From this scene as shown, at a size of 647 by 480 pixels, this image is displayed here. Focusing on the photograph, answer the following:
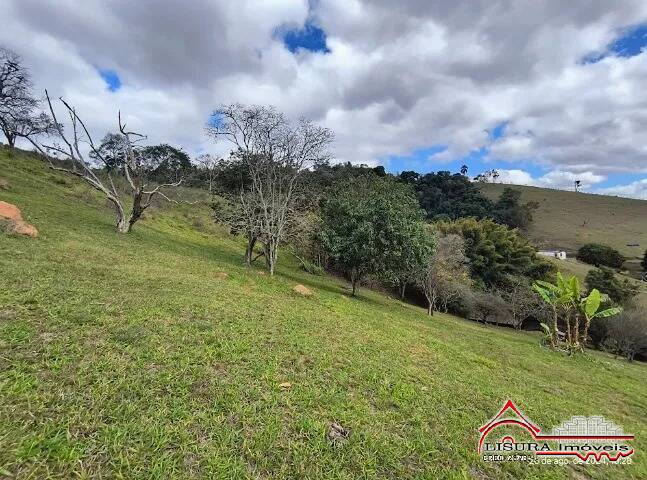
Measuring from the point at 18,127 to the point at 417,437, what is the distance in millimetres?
39887

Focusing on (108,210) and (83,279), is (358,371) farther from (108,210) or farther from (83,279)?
(108,210)

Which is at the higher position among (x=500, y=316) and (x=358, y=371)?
(x=358, y=371)

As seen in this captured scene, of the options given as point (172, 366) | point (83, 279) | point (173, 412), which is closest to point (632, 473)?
point (173, 412)

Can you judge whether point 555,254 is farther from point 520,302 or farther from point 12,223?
point 12,223

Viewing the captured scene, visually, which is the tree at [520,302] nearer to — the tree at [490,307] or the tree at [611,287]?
the tree at [490,307]

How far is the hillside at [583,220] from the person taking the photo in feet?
223

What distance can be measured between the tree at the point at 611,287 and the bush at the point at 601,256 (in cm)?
2349

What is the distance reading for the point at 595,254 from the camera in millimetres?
57156

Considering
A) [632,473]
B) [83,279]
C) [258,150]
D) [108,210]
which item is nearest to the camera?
[632,473]

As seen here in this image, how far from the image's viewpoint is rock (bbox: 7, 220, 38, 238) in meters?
10.9

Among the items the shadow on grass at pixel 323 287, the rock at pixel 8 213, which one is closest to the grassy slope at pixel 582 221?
the shadow on grass at pixel 323 287

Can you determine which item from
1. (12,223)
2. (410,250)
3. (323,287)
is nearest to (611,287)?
(410,250)

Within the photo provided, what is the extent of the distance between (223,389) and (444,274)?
2405 centimetres

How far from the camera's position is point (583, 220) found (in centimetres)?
8000
